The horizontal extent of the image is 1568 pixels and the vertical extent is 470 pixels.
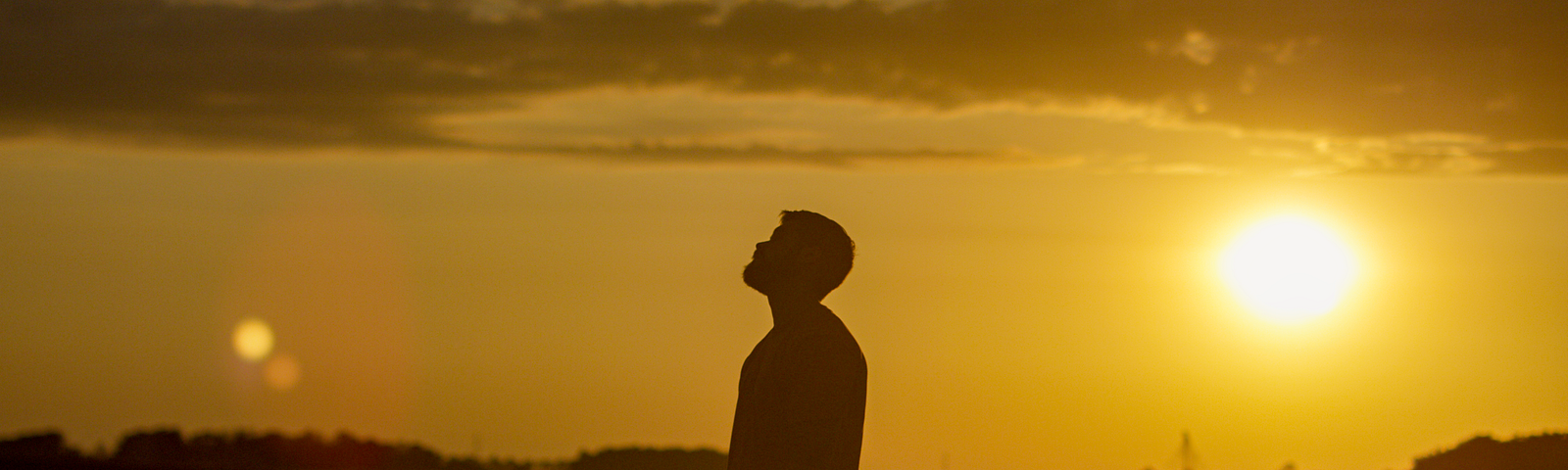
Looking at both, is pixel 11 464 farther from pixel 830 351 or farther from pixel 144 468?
pixel 830 351

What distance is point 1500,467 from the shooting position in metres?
18.6

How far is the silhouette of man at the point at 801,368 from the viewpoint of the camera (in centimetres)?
631

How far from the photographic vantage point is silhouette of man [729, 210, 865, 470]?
631 cm

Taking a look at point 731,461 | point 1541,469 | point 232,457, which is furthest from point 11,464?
point 1541,469

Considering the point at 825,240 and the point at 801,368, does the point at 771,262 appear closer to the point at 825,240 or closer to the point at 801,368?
the point at 825,240

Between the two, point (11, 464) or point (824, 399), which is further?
point (11, 464)

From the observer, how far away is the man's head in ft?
21.9

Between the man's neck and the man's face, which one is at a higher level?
the man's face

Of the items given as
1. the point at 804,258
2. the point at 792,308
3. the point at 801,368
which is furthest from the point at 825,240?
the point at 801,368

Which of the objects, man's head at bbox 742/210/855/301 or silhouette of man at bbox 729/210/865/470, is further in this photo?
man's head at bbox 742/210/855/301

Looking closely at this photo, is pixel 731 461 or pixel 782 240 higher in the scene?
pixel 782 240

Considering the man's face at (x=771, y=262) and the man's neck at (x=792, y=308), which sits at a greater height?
the man's face at (x=771, y=262)

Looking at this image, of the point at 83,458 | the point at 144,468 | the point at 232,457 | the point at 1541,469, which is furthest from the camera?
the point at 1541,469

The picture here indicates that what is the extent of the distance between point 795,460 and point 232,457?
9.30 m
